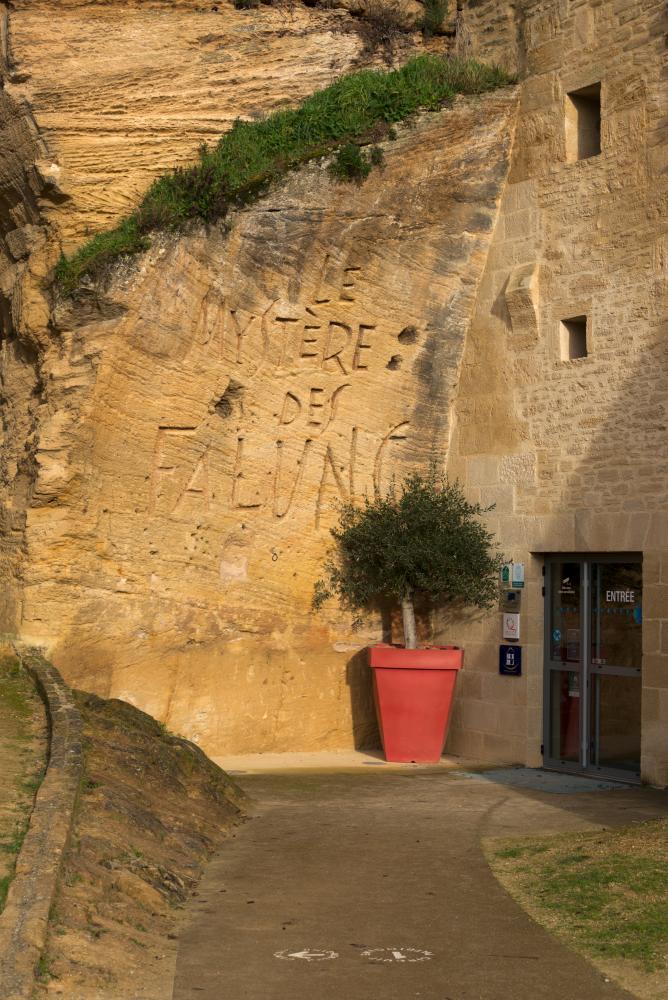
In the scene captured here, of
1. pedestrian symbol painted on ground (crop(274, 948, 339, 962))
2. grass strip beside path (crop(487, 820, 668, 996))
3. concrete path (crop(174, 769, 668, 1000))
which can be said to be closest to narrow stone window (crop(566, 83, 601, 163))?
concrete path (crop(174, 769, 668, 1000))

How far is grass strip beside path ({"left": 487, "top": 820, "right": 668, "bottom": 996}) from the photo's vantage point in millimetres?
5176

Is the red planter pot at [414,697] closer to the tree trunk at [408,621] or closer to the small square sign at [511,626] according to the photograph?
the tree trunk at [408,621]

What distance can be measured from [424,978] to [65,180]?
26.8 ft

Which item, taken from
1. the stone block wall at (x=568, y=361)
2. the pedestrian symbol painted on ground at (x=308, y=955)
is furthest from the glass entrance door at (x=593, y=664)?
the pedestrian symbol painted on ground at (x=308, y=955)

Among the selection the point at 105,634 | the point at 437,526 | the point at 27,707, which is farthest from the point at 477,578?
the point at 27,707

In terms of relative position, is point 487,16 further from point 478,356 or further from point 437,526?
point 437,526

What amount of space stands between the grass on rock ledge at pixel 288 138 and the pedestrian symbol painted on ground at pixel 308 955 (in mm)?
7001

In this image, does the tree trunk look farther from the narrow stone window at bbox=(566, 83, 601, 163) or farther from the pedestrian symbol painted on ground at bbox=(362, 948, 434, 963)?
the pedestrian symbol painted on ground at bbox=(362, 948, 434, 963)

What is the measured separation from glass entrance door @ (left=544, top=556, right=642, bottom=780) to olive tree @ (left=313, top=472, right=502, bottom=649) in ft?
2.21

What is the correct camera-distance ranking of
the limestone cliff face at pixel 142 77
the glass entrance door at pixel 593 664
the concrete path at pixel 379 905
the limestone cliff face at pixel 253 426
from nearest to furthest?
the concrete path at pixel 379 905 < the glass entrance door at pixel 593 664 < the limestone cliff face at pixel 253 426 < the limestone cliff face at pixel 142 77

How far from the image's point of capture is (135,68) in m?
11.1

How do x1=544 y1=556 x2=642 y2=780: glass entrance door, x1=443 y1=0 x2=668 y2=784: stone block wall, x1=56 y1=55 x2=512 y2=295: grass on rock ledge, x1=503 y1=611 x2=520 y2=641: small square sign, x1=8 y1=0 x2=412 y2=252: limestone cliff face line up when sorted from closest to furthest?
x1=443 y1=0 x2=668 y2=784: stone block wall → x1=544 y1=556 x2=642 y2=780: glass entrance door → x1=56 y1=55 x2=512 y2=295: grass on rock ledge → x1=8 y1=0 x2=412 y2=252: limestone cliff face → x1=503 y1=611 x2=520 y2=641: small square sign

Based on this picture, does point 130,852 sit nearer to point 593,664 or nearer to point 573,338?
point 593,664

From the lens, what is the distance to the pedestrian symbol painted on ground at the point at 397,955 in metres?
5.05
